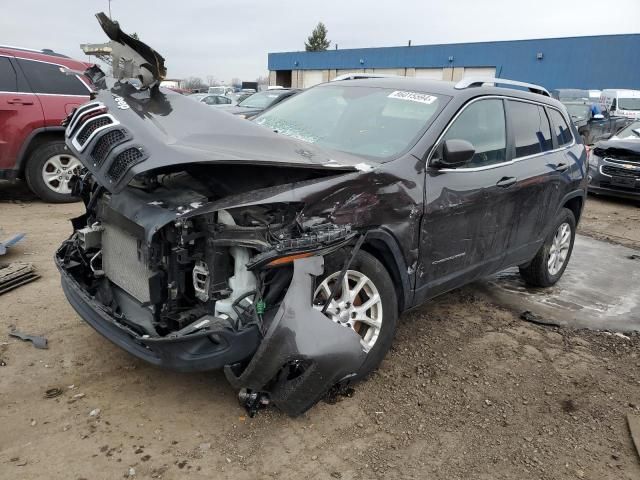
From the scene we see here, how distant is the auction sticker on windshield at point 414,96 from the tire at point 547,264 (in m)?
2.09

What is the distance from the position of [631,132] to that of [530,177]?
28.4ft

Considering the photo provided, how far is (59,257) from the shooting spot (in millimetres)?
Answer: 3439

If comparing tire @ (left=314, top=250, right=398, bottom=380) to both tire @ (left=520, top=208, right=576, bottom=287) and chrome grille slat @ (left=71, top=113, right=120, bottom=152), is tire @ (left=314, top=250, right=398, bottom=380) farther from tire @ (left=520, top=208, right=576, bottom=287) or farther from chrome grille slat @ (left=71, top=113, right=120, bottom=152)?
tire @ (left=520, top=208, right=576, bottom=287)

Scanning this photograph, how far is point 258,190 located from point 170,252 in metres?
0.54

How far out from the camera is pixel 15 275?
4.48 meters

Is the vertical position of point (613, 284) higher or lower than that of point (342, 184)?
lower

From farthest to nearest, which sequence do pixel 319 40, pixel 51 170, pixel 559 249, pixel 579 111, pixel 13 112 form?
pixel 319 40 → pixel 579 111 → pixel 51 170 → pixel 13 112 → pixel 559 249

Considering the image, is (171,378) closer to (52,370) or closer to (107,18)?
(52,370)

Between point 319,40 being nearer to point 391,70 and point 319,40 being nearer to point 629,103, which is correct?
point 391,70

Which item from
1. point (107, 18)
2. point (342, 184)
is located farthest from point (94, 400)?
point (107, 18)

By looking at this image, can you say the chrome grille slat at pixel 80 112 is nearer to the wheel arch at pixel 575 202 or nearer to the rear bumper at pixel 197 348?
the rear bumper at pixel 197 348

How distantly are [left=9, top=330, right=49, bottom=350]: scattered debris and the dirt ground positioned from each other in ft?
0.15

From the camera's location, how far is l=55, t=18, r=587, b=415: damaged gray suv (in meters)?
2.55

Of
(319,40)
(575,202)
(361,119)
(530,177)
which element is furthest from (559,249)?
(319,40)
